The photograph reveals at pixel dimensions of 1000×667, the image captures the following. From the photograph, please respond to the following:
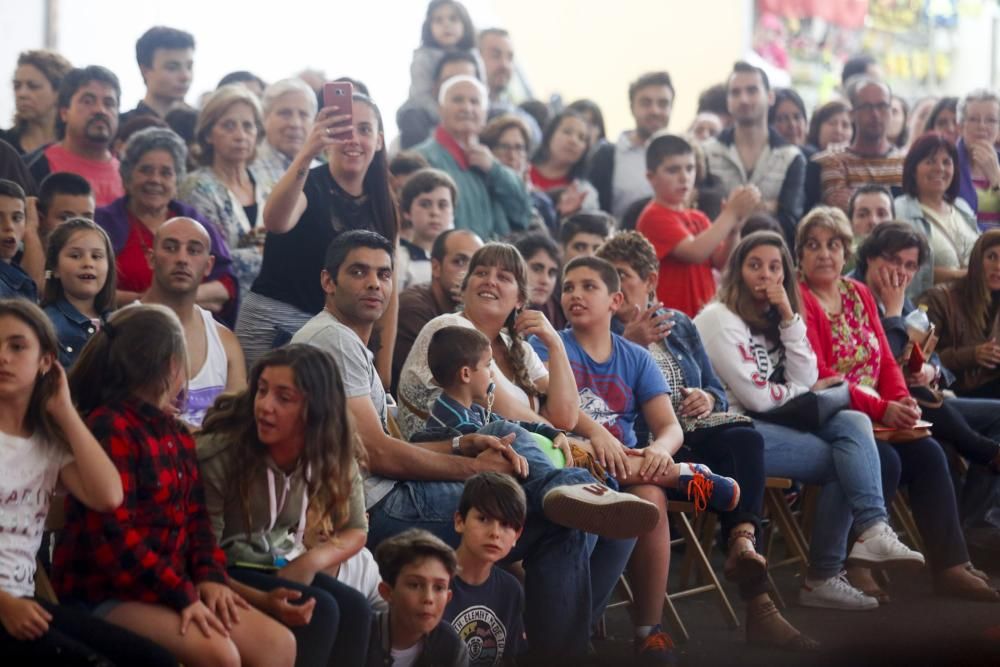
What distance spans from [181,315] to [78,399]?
3.34 ft

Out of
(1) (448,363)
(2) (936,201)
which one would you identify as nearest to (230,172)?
(1) (448,363)

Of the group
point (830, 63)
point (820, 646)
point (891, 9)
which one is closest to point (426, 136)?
point (820, 646)

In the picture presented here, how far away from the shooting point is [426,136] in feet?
22.3

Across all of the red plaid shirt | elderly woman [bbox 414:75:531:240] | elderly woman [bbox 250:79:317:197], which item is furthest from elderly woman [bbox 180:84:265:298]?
the red plaid shirt

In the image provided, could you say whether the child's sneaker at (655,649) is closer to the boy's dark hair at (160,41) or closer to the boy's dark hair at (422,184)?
the boy's dark hair at (422,184)

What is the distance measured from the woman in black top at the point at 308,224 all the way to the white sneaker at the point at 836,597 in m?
1.57

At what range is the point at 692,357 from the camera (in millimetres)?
4809

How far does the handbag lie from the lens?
485 centimetres

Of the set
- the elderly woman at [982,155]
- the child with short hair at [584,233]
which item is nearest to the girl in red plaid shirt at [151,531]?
the child with short hair at [584,233]

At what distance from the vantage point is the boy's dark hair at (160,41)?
18.8 feet

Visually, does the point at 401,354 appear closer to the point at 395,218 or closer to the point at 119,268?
the point at 395,218

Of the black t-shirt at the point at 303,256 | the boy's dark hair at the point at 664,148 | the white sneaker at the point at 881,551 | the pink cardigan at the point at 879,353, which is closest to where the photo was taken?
the black t-shirt at the point at 303,256

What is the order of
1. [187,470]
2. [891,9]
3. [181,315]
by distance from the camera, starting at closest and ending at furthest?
[187,470], [181,315], [891,9]

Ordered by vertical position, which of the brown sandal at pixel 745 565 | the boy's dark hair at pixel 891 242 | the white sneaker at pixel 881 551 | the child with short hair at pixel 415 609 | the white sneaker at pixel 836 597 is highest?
the boy's dark hair at pixel 891 242
